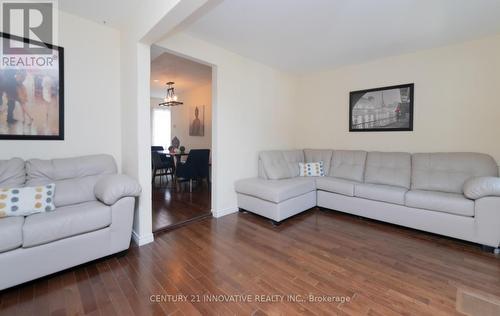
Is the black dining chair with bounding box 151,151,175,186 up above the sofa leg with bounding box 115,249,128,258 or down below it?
above

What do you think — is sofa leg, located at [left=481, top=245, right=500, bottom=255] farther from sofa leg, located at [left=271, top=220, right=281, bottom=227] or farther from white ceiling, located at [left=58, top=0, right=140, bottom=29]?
white ceiling, located at [left=58, top=0, right=140, bottom=29]

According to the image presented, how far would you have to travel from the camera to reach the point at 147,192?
240cm

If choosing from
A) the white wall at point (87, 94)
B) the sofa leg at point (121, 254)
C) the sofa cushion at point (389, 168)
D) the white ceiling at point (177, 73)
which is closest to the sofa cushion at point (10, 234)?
the sofa leg at point (121, 254)

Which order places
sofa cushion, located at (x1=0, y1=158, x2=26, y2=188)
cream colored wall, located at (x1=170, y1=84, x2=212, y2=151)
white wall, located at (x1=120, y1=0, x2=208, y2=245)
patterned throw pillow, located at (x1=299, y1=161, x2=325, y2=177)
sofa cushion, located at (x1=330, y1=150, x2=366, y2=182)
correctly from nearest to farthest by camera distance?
sofa cushion, located at (x1=0, y1=158, x2=26, y2=188) → white wall, located at (x1=120, y1=0, x2=208, y2=245) → sofa cushion, located at (x1=330, y1=150, x2=366, y2=182) → patterned throw pillow, located at (x1=299, y1=161, x2=325, y2=177) → cream colored wall, located at (x1=170, y1=84, x2=212, y2=151)

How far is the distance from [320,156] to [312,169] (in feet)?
1.19

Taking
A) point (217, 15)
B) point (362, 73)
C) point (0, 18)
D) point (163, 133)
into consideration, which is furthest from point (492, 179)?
point (163, 133)

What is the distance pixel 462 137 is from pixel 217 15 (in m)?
3.42

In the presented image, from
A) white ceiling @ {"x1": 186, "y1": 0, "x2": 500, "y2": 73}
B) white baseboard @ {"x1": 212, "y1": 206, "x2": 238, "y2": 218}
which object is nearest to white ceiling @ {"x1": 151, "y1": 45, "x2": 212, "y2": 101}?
white ceiling @ {"x1": 186, "y1": 0, "x2": 500, "y2": 73}

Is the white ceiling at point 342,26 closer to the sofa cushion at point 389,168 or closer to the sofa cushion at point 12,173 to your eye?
the sofa cushion at point 389,168

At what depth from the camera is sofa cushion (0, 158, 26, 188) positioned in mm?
1865

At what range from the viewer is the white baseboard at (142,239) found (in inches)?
92.4

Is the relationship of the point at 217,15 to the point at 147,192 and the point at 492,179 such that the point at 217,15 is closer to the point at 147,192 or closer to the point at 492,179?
the point at 147,192

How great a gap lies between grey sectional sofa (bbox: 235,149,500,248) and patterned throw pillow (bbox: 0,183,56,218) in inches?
84.3

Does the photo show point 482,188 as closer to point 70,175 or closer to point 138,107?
point 138,107
